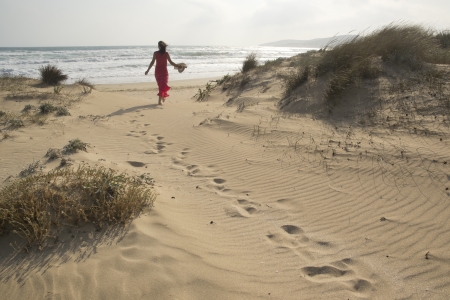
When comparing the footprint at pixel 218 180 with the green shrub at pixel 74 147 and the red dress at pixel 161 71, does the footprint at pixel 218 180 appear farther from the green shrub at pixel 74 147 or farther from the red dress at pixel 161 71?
the red dress at pixel 161 71

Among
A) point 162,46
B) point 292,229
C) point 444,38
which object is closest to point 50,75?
point 162,46

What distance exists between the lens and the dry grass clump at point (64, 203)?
2.82 metres

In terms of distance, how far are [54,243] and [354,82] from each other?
6.91m

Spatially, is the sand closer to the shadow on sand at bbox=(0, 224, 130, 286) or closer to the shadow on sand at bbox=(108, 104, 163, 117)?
the shadow on sand at bbox=(0, 224, 130, 286)

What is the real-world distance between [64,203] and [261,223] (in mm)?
2156

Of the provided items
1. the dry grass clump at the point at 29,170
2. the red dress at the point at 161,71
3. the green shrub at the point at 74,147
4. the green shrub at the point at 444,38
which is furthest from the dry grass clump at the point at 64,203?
the green shrub at the point at 444,38

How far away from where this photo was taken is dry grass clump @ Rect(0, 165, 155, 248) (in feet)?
9.24

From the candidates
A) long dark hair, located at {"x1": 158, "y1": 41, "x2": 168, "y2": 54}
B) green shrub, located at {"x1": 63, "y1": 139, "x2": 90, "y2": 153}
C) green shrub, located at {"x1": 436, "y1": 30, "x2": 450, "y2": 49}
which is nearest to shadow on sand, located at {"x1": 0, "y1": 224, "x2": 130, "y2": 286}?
green shrub, located at {"x1": 63, "y1": 139, "x2": 90, "y2": 153}

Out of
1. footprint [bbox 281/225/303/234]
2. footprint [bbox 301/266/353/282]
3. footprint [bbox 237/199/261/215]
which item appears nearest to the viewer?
footprint [bbox 301/266/353/282]

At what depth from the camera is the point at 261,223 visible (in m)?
3.44

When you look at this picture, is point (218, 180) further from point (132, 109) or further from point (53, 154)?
point (132, 109)

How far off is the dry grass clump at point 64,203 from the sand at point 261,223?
0.12 meters

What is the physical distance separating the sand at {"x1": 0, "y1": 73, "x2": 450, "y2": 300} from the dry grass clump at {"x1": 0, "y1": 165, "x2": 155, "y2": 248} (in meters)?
0.12

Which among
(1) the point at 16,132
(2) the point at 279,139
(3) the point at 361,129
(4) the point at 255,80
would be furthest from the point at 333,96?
(1) the point at 16,132
